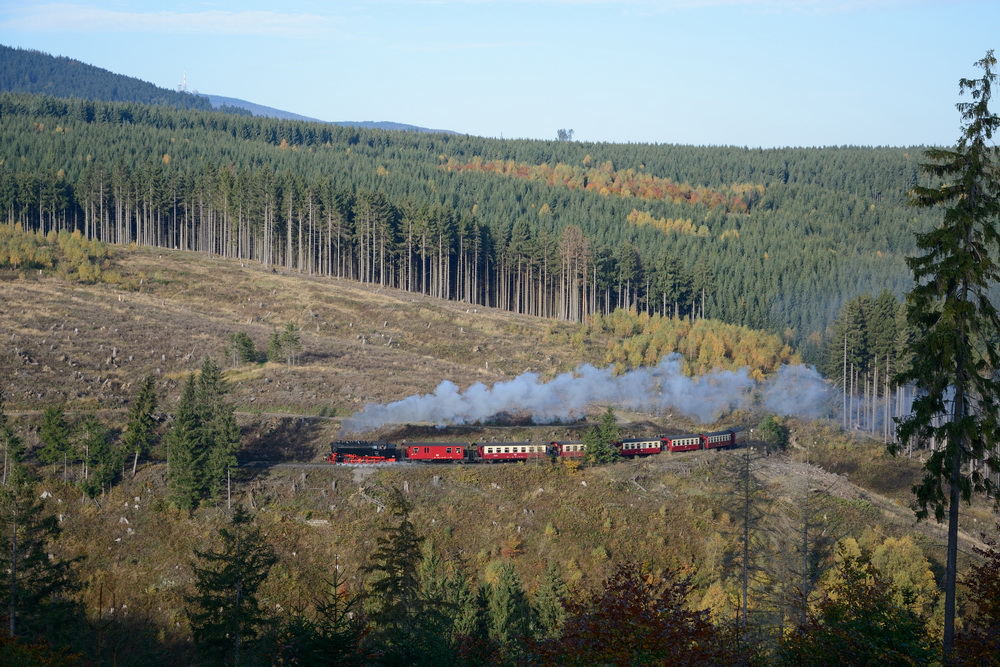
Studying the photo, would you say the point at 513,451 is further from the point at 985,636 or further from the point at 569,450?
the point at 985,636

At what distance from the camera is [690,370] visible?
9131cm

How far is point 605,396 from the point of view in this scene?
275 feet

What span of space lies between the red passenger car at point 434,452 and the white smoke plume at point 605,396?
302 inches

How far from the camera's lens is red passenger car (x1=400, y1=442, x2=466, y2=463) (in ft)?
210

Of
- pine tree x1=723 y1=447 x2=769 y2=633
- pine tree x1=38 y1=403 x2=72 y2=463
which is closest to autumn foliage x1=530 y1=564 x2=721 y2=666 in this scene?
pine tree x1=723 y1=447 x2=769 y2=633

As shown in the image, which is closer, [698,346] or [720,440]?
[720,440]

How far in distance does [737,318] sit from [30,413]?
86672 mm

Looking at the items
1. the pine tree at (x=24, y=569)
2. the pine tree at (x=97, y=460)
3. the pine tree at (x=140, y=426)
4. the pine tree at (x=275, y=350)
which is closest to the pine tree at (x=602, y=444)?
the pine tree at (x=140, y=426)

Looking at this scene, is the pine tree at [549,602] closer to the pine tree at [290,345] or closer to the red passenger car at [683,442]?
the red passenger car at [683,442]

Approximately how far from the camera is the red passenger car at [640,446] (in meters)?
66.2

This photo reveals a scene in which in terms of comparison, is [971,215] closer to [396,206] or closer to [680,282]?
[680,282]

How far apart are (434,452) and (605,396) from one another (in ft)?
81.7

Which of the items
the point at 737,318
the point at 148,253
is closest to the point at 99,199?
the point at 148,253

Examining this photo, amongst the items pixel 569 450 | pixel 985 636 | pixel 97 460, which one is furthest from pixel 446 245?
pixel 985 636
